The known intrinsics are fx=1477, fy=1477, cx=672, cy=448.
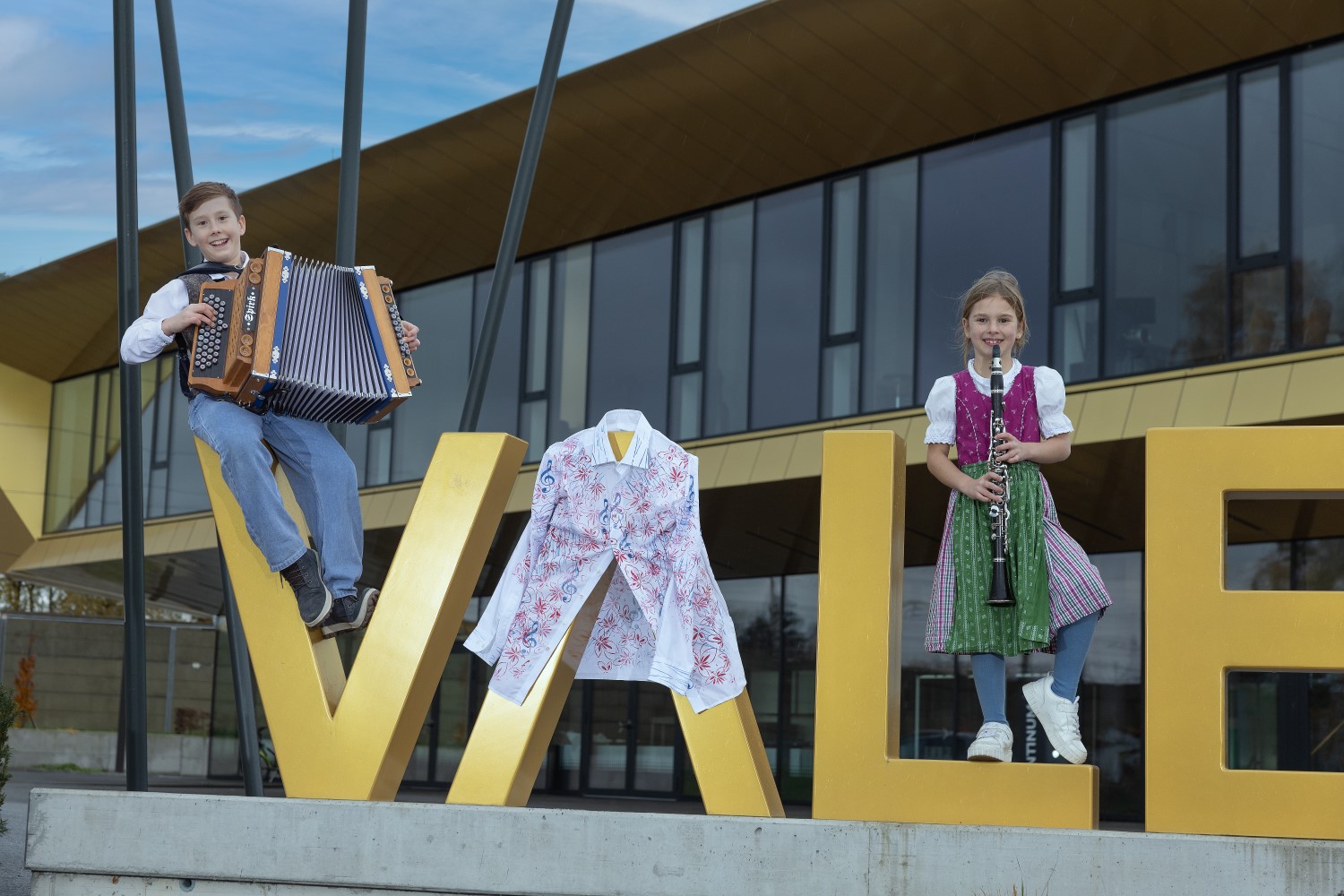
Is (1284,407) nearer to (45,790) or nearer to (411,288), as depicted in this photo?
(45,790)

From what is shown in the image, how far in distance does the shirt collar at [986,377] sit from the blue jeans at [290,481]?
2331mm

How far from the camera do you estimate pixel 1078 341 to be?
535 inches

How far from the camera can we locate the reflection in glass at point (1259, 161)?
12.8 meters

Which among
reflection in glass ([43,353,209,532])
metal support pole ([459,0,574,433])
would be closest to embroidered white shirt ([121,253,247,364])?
metal support pole ([459,0,574,433])

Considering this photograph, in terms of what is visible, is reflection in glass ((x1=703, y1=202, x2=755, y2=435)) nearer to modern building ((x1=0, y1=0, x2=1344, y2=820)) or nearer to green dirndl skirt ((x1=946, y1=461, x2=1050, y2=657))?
modern building ((x1=0, y1=0, x2=1344, y2=820))

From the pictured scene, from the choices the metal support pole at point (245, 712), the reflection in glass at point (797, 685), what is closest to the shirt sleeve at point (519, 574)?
the metal support pole at point (245, 712)

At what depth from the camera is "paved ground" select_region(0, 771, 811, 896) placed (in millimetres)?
8070

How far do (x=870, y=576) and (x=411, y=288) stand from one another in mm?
16891

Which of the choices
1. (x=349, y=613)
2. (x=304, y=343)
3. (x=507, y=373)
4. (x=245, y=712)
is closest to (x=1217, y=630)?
(x=349, y=613)

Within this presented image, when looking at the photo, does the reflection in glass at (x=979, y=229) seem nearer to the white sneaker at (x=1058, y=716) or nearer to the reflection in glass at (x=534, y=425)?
the reflection in glass at (x=534, y=425)

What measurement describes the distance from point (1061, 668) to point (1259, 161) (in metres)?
9.37

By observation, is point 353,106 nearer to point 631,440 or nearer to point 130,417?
point 130,417

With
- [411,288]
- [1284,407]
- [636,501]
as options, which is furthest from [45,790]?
[411,288]

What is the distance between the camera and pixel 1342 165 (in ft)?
40.5
